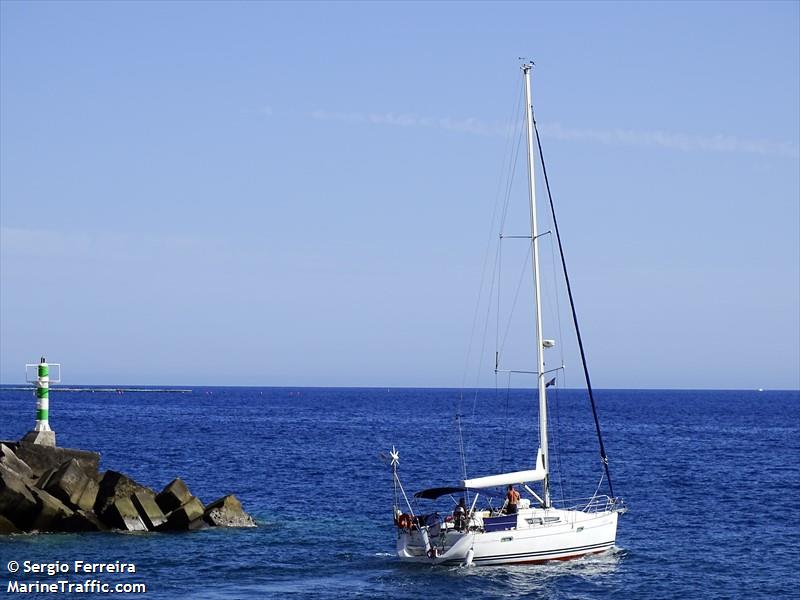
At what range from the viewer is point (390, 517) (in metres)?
46.5

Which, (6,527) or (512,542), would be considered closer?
(512,542)

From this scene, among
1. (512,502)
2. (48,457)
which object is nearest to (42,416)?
(48,457)

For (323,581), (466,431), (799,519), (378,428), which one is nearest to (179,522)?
(323,581)

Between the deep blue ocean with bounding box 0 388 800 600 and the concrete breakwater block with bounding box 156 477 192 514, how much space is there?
4.95 feet

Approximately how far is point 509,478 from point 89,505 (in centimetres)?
1550

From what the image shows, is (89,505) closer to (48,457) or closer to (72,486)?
(72,486)

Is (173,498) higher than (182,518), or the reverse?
(173,498)

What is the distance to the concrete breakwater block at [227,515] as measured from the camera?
41.2 meters

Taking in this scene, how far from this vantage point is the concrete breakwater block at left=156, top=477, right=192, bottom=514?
40500 millimetres

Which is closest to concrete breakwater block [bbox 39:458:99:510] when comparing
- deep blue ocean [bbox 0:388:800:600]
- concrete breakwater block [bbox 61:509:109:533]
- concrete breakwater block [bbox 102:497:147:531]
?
concrete breakwater block [bbox 61:509:109:533]

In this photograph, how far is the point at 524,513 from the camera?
118 feet

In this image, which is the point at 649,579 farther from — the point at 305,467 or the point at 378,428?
the point at 378,428

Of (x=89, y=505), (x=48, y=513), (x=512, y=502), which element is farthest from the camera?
(x=89, y=505)

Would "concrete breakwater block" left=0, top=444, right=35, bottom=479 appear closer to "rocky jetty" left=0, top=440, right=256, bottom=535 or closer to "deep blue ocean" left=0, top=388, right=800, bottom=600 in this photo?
"rocky jetty" left=0, top=440, right=256, bottom=535
